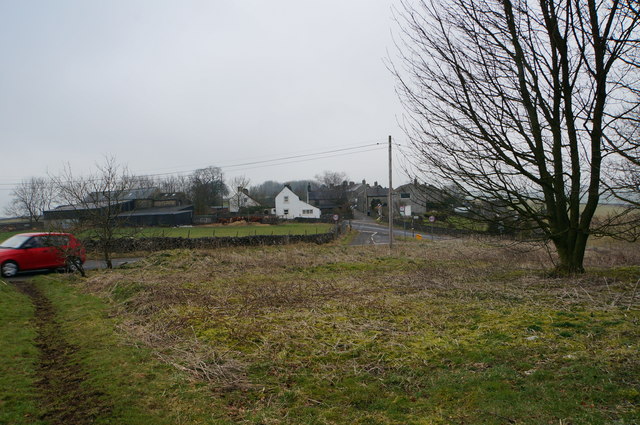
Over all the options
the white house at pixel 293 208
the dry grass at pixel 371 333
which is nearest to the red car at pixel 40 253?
the dry grass at pixel 371 333

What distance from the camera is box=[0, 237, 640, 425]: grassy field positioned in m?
4.11

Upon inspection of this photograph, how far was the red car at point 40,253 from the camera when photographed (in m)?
14.6

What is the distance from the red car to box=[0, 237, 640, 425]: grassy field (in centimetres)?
413

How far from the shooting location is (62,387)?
509 centimetres

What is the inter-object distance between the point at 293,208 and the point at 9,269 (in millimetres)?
68202

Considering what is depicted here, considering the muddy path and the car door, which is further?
the car door

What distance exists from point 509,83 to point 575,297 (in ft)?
17.6

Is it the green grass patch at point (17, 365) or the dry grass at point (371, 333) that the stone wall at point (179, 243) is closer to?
the dry grass at point (371, 333)

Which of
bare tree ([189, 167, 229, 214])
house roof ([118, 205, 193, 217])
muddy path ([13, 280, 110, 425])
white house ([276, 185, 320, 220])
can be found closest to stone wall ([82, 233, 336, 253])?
muddy path ([13, 280, 110, 425])

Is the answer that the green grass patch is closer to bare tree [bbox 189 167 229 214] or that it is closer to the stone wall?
the stone wall

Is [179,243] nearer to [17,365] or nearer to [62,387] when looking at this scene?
[17,365]

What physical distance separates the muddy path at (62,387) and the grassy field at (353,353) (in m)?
0.11

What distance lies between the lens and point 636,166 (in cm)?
927

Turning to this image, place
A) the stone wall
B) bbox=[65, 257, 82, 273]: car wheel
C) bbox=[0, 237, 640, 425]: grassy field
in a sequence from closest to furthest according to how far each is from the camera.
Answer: bbox=[0, 237, 640, 425]: grassy field, bbox=[65, 257, 82, 273]: car wheel, the stone wall
